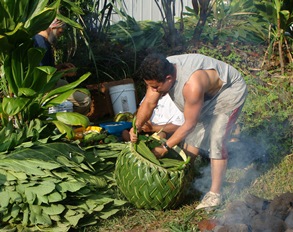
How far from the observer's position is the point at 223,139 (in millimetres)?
Answer: 5484

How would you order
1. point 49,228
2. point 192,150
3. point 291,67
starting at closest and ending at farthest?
1. point 49,228
2. point 192,150
3. point 291,67

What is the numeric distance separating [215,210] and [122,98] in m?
3.27

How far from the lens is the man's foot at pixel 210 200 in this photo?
5.21m

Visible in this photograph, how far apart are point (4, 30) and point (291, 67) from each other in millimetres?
4560

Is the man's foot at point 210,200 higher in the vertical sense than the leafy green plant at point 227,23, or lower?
lower

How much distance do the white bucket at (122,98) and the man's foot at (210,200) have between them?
2880 millimetres

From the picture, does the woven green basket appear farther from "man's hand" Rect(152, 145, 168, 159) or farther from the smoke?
the smoke

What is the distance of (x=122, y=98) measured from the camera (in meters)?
7.93

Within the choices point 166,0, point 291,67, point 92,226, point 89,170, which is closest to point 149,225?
point 92,226

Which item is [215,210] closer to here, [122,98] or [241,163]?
[241,163]

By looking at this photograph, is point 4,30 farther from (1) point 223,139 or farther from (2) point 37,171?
(1) point 223,139

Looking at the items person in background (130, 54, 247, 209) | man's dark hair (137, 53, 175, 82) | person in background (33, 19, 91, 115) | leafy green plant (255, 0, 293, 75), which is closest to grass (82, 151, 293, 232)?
person in background (130, 54, 247, 209)

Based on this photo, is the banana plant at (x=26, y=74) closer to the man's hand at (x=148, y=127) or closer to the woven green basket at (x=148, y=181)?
the woven green basket at (x=148, y=181)

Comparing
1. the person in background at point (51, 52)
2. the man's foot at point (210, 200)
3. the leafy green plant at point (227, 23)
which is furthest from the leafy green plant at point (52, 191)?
the leafy green plant at point (227, 23)
